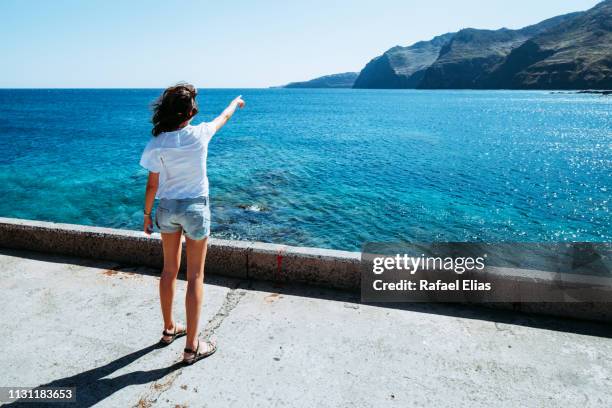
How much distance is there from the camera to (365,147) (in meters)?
33.9

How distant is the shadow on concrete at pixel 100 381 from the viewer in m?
2.84

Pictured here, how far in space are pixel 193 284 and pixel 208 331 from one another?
74 centimetres

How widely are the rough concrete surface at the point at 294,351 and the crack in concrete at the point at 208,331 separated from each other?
11 millimetres

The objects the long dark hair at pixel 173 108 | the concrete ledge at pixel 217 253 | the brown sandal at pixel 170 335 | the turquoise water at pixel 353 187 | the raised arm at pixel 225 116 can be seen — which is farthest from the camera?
the turquoise water at pixel 353 187

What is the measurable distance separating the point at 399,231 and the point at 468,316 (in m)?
10.0

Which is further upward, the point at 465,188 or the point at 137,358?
the point at 137,358

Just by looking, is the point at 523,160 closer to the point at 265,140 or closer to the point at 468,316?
the point at 265,140

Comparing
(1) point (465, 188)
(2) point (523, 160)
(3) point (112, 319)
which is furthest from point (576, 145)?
(3) point (112, 319)

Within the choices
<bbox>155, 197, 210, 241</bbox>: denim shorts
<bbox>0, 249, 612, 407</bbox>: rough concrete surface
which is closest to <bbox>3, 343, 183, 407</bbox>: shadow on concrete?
<bbox>0, 249, 612, 407</bbox>: rough concrete surface

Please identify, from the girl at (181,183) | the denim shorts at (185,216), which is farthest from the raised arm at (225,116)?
the denim shorts at (185,216)

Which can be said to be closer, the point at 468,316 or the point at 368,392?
the point at 368,392

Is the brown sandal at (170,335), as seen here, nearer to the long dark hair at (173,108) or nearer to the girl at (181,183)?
the girl at (181,183)

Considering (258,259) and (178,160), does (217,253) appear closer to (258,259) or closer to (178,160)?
(258,259)

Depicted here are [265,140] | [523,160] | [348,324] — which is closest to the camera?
[348,324]
